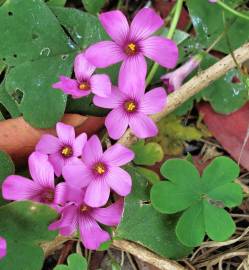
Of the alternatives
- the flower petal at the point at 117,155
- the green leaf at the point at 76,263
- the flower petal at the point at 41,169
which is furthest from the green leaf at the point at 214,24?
the green leaf at the point at 76,263

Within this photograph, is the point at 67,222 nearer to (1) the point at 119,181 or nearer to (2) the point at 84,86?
(1) the point at 119,181

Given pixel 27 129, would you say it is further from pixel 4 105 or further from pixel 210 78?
pixel 210 78

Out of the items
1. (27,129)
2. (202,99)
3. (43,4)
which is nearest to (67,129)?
(27,129)

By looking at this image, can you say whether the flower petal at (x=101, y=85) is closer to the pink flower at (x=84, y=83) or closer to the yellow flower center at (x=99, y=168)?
the pink flower at (x=84, y=83)

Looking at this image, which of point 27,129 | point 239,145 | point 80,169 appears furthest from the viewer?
point 239,145

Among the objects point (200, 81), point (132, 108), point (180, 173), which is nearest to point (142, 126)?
point (132, 108)
